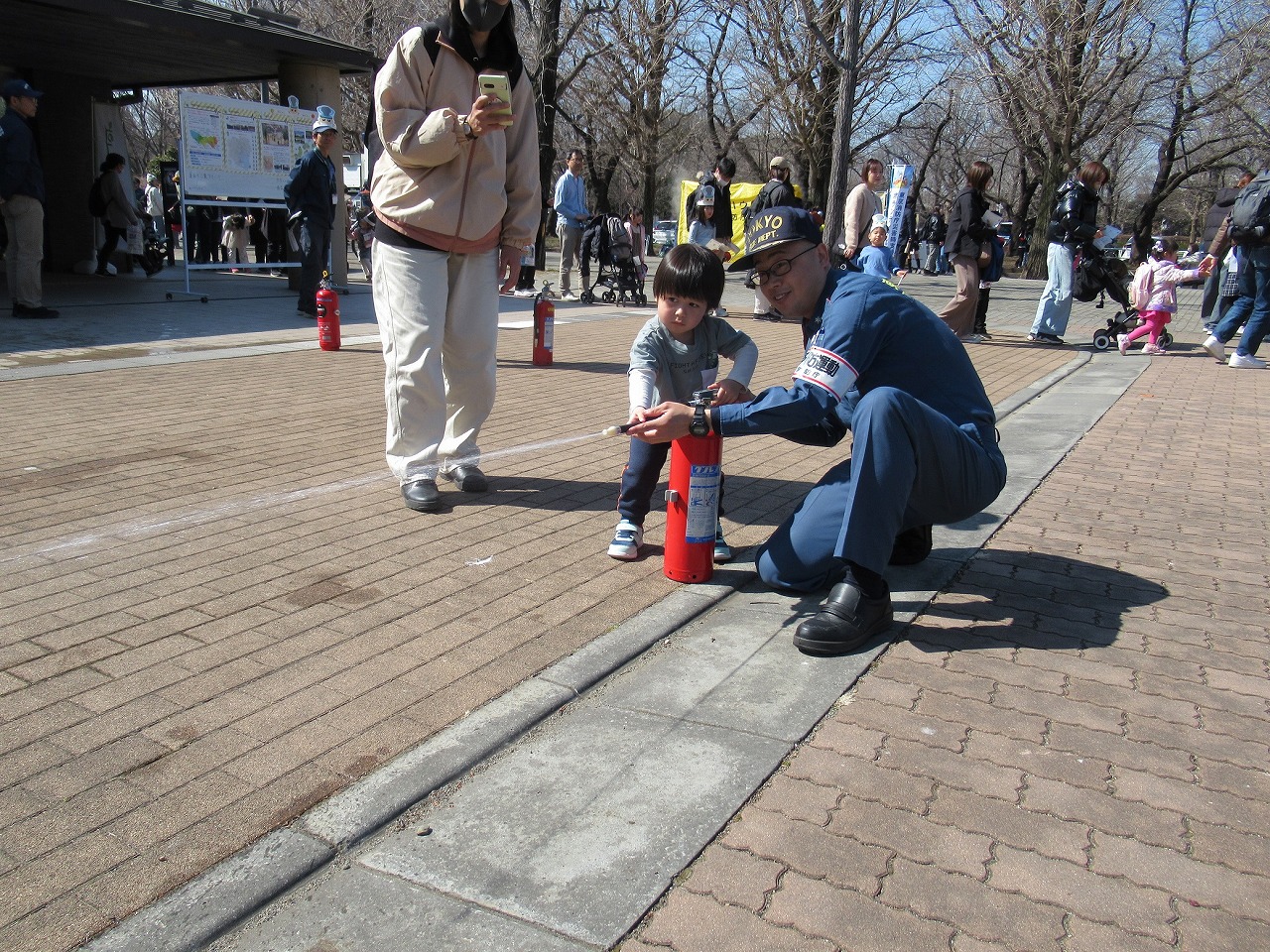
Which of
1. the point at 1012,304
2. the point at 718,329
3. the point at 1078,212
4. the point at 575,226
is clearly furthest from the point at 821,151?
the point at 718,329

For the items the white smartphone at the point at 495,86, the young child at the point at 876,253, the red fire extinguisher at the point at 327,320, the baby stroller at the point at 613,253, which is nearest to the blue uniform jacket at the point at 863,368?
the white smartphone at the point at 495,86

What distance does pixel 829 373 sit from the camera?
11.3 ft

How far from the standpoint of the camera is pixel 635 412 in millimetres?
3723

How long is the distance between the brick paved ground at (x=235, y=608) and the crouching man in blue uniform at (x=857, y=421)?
27.6 inches

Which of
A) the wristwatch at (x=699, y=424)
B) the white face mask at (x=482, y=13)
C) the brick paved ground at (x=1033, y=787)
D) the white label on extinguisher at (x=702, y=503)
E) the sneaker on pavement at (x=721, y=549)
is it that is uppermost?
the white face mask at (x=482, y=13)

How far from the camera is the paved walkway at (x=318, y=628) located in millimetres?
2314

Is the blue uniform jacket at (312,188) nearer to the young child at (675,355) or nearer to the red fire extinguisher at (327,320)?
the red fire extinguisher at (327,320)

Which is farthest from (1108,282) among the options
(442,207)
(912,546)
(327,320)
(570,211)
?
(442,207)

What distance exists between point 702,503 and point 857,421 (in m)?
0.77

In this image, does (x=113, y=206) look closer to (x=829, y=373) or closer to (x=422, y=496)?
(x=422, y=496)

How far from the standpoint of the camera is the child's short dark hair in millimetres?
4035

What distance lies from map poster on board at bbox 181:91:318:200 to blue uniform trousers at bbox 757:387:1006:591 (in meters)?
11.9

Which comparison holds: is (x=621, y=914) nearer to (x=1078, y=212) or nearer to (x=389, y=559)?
(x=389, y=559)

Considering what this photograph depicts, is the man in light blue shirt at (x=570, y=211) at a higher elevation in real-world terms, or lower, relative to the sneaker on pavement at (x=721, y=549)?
higher
